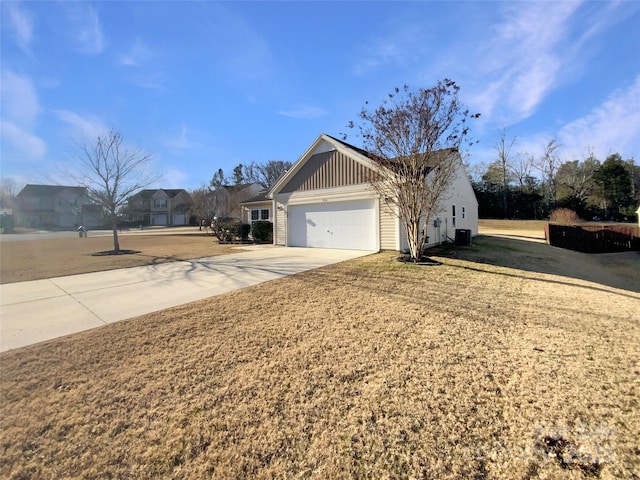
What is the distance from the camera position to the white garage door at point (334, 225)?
39.1ft

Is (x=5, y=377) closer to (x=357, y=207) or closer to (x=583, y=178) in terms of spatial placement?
(x=357, y=207)

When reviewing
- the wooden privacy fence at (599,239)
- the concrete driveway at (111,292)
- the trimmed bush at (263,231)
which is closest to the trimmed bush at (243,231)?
the trimmed bush at (263,231)

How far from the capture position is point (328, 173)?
1304 cm

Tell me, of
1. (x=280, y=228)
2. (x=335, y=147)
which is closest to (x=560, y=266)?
(x=335, y=147)

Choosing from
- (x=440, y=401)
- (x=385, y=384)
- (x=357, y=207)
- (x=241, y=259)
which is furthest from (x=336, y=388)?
(x=357, y=207)

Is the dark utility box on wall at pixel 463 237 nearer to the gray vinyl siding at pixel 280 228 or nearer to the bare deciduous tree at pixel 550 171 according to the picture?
the gray vinyl siding at pixel 280 228

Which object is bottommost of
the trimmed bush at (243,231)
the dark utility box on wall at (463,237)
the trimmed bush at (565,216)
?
the dark utility box on wall at (463,237)

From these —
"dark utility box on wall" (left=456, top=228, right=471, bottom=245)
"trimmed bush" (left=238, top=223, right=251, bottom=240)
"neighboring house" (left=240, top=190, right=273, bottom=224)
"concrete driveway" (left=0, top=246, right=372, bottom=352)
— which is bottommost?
"concrete driveway" (left=0, top=246, right=372, bottom=352)

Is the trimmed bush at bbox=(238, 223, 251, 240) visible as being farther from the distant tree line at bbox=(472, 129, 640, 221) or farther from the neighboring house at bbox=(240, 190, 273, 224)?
the distant tree line at bbox=(472, 129, 640, 221)

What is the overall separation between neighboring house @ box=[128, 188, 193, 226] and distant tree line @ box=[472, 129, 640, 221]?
157 ft

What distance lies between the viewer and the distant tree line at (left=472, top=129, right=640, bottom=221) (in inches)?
1316

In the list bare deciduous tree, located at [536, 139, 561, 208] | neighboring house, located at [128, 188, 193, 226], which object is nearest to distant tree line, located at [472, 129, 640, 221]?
bare deciduous tree, located at [536, 139, 561, 208]

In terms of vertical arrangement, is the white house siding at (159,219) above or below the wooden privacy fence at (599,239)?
above

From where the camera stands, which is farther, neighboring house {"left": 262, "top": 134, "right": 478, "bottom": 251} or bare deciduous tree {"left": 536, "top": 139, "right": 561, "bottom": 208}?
bare deciduous tree {"left": 536, "top": 139, "right": 561, "bottom": 208}
